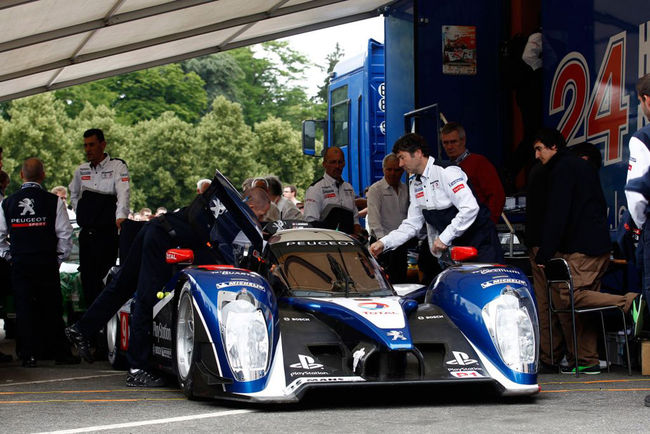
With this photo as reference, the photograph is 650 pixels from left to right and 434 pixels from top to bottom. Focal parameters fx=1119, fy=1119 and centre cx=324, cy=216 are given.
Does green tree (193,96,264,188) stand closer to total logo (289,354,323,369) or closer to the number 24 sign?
the number 24 sign

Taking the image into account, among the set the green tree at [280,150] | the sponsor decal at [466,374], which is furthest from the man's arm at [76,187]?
the green tree at [280,150]

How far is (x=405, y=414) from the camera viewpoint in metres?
6.17

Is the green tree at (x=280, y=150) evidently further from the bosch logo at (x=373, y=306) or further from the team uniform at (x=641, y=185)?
the team uniform at (x=641, y=185)

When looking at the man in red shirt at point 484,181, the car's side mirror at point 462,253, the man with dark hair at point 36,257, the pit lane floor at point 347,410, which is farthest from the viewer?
the man with dark hair at point 36,257

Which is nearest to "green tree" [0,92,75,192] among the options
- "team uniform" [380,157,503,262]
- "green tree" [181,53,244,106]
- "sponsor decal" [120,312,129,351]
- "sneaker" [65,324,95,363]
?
"green tree" [181,53,244,106]

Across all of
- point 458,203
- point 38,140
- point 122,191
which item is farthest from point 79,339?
point 38,140

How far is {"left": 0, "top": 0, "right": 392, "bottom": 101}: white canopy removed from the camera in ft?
33.4

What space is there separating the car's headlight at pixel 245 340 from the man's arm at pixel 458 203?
2.12m

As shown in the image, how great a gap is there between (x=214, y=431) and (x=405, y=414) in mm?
1156

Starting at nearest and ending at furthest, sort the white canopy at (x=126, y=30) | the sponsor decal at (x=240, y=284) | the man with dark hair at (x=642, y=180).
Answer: the man with dark hair at (x=642, y=180) < the sponsor decal at (x=240, y=284) < the white canopy at (x=126, y=30)

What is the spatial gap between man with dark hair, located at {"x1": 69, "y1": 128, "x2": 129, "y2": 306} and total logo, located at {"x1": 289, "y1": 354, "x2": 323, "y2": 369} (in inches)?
178

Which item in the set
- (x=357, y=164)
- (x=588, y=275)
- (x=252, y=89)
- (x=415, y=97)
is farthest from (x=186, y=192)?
(x=588, y=275)

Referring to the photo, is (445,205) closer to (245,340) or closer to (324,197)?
(245,340)

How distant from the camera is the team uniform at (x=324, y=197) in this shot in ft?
36.7
